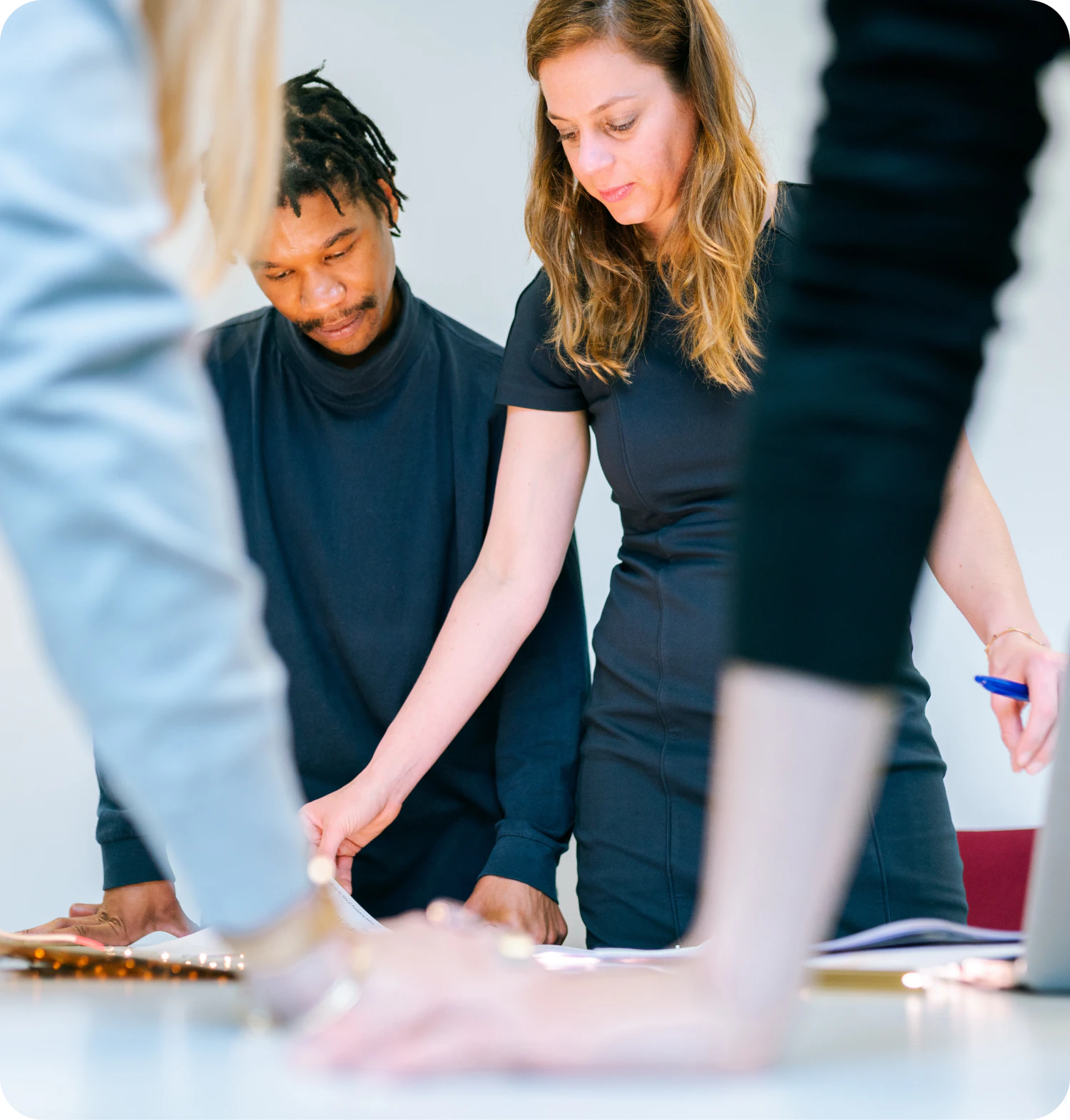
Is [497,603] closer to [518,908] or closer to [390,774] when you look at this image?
[390,774]

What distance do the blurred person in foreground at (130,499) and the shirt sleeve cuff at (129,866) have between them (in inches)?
46.1

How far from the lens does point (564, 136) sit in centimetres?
147

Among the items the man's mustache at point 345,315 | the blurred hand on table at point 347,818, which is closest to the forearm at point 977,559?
the blurred hand on table at point 347,818

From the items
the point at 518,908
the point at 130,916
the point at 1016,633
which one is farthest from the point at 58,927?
the point at 1016,633

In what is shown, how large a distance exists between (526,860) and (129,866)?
1.74ft

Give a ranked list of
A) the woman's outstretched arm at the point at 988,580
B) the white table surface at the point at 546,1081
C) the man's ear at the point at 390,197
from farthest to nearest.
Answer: the man's ear at the point at 390,197 → the woman's outstretched arm at the point at 988,580 → the white table surface at the point at 546,1081

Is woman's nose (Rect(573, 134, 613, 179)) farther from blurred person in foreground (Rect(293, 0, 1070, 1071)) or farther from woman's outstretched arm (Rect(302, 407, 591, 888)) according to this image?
blurred person in foreground (Rect(293, 0, 1070, 1071))

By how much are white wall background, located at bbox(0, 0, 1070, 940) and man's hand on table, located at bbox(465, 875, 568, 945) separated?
96 centimetres

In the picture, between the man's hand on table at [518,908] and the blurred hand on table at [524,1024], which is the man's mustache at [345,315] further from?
the blurred hand on table at [524,1024]

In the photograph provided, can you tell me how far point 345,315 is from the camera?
1633 mm

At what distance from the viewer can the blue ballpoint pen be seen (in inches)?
36.9

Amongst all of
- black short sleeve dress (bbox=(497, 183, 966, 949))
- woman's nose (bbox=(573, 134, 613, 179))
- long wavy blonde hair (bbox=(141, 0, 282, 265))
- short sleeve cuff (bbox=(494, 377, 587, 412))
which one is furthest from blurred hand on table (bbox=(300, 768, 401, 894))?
long wavy blonde hair (bbox=(141, 0, 282, 265))

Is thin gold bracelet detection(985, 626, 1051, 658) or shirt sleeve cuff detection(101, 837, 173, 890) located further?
shirt sleeve cuff detection(101, 837, 173, 890)

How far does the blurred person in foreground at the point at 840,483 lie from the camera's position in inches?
15.9
